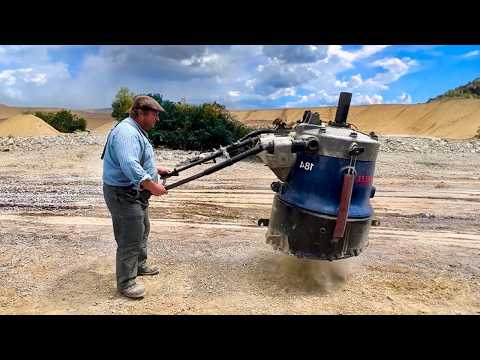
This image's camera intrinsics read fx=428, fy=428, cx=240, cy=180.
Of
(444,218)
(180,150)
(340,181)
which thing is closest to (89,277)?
(340,181)

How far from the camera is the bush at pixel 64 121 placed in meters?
39.8

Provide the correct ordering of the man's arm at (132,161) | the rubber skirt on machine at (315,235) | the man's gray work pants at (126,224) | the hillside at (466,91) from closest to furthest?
1. the man's arm at (132,161)
2. the rubber skirt on machine at (315,235)
3. the man's gray work pants at (126,224)
4. the hillside at (466,91)

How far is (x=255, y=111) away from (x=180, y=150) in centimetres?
5642

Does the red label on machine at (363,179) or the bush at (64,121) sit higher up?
the red label on machine at (363,179)

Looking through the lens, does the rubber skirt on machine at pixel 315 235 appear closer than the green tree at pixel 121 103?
Yes

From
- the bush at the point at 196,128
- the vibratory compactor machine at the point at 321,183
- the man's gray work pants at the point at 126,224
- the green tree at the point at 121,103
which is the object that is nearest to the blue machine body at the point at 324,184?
the vibratory compactor machine at the point at 321,183

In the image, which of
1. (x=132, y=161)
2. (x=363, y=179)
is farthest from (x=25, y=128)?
(x=363, y=179)

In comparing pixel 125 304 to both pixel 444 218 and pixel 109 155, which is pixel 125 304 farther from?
pixel 444 218

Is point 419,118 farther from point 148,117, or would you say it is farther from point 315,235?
point 148,117

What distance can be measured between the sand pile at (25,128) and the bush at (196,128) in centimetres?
1640

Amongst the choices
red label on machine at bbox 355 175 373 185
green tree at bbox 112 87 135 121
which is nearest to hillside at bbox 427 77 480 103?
green tree at bbox 112 87 135 121

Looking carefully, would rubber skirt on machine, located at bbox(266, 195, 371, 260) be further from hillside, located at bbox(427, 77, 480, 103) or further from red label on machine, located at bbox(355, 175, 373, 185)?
hillside, located at bbox(427, 77, 480, 103)

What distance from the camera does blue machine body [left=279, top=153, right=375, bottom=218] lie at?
3846 millimetres

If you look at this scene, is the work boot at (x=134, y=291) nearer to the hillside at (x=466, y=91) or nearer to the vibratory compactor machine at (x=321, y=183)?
the vibratory compactor machine at (x=321, y=183)
